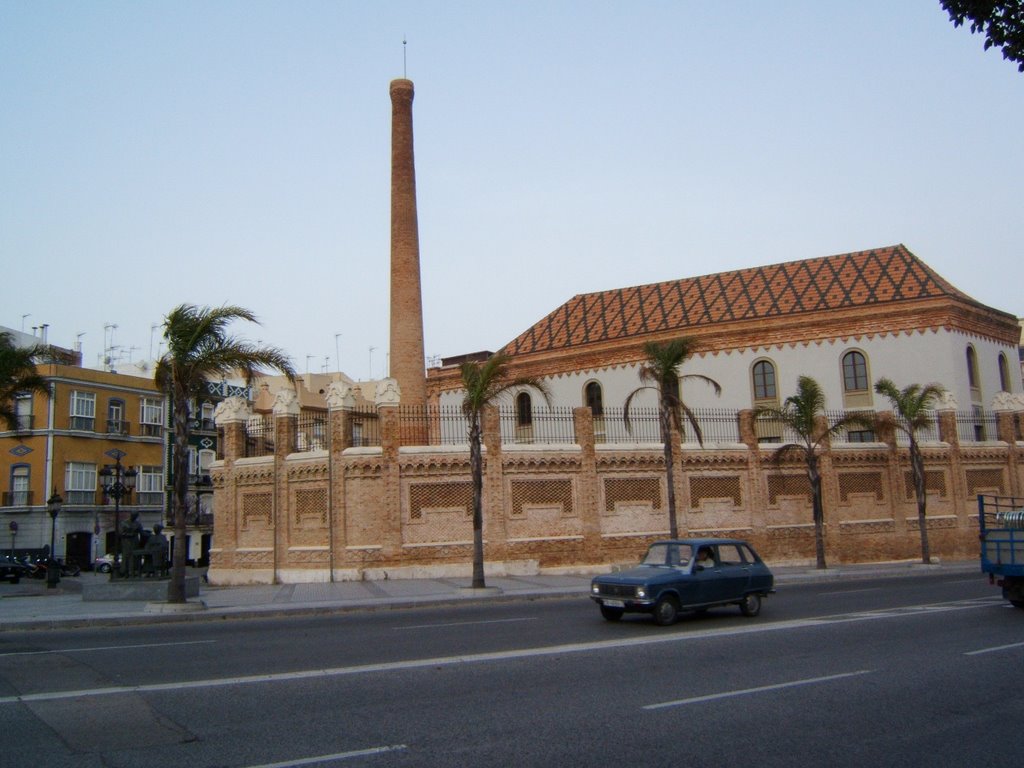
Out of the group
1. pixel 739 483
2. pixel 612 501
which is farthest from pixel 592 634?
pixel 739 483

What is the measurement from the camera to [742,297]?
43.3 metres

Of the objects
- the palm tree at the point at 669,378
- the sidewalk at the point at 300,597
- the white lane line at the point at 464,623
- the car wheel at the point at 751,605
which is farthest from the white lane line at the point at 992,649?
the palm tree at the point at 669,378

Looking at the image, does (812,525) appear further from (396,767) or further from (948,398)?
(396,767)

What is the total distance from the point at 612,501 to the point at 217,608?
13624 mm

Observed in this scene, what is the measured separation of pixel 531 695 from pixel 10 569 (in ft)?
114

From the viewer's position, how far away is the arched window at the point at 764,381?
40731 millimetres

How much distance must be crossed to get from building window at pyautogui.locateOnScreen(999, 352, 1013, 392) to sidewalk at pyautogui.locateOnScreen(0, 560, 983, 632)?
13981mm

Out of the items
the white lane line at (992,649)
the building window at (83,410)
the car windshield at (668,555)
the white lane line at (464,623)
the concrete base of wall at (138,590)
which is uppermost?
the building window at (83,410)

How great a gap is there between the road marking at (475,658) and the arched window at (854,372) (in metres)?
23.8

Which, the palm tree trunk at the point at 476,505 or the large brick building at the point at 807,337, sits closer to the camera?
the palm tree trunk at the point at 476,505

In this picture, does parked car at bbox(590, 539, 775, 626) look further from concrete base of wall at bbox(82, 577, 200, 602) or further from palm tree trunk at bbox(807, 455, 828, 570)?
palm tree trunk at bbox(807, 455, 828, 570)

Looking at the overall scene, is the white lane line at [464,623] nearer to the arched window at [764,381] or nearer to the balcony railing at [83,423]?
the arched window at [764,381]

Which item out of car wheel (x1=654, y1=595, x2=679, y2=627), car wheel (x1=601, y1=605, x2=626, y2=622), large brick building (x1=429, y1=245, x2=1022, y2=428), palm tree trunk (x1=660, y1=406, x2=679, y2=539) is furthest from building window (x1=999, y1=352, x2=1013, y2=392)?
car wheel (x1=601, y1=605, x2=626, y2=622)

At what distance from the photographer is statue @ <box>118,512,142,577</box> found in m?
23.9
